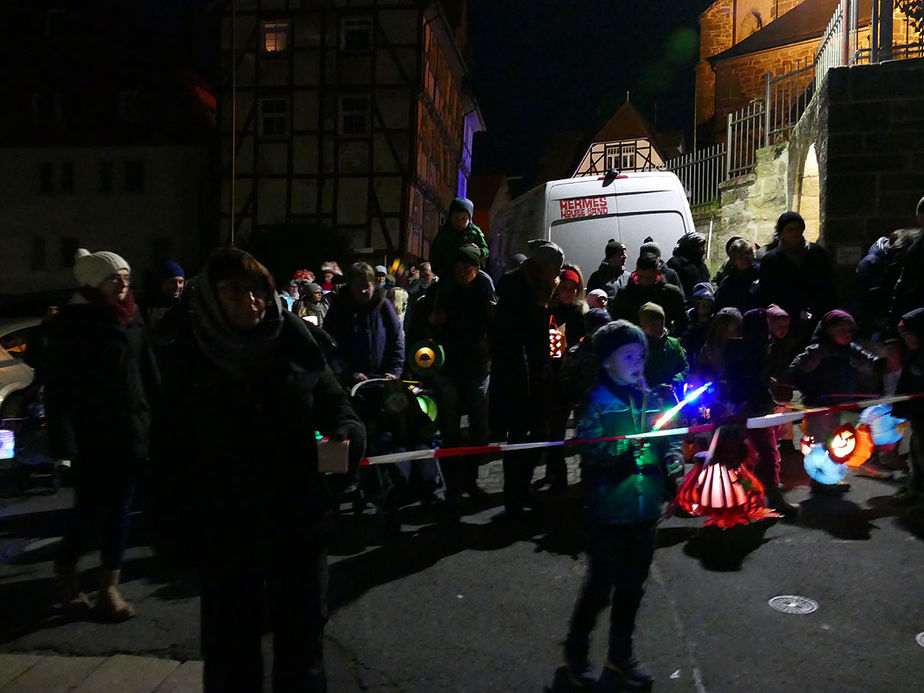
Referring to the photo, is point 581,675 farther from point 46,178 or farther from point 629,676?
point 46,178

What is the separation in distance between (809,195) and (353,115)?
20706 mm

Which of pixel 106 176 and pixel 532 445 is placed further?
pixel 106 176

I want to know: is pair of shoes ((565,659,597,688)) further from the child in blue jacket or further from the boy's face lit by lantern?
the boy's face lit by lantern

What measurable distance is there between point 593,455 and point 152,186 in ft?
113

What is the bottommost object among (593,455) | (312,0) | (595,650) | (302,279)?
(595,650)

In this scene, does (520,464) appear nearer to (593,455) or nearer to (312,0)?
(593,455)

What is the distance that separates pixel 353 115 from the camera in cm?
3098

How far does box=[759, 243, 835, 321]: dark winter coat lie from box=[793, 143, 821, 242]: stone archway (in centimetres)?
571

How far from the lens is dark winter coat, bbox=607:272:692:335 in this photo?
732 cm

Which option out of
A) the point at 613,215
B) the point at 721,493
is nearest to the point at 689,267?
the point at 613,215

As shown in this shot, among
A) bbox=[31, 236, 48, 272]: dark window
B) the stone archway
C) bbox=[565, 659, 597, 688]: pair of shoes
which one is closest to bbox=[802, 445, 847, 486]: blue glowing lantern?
bbox=[565, 659, 597, 688]: pair of shoes

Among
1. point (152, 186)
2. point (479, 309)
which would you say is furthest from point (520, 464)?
point (152, 186)

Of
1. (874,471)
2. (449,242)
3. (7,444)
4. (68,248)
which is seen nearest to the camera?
(874,471)

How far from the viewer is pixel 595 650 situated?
154 inches
